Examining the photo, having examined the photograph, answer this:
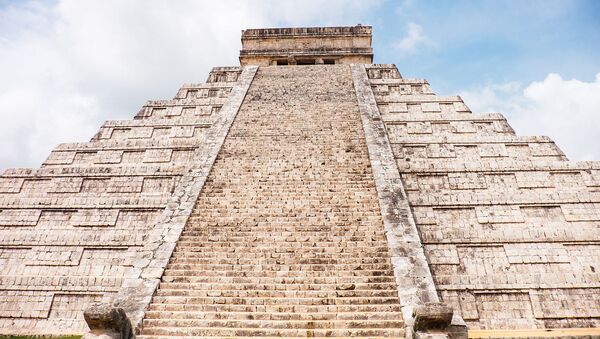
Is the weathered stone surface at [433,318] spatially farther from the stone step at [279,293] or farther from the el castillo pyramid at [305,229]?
the stone step at [279,293]

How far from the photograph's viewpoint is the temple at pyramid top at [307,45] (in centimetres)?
1761

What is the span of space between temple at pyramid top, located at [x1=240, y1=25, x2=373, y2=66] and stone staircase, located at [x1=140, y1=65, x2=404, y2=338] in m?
7.94

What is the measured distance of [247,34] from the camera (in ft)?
59.0

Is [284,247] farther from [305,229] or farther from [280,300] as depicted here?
[280,300]

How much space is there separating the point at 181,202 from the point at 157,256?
58.5 inches

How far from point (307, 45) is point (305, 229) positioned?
42.3ft

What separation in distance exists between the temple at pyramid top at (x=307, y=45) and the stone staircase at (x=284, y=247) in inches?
313

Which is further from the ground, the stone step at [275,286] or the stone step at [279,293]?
the stone step at [275,286]

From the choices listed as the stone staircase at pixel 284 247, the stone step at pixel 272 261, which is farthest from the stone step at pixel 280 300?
the stone step at pixel 272 261

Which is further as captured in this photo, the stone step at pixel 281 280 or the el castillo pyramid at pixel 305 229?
the stone step at pixel 281 280

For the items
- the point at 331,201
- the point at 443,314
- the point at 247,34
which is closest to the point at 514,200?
the point at 331,201

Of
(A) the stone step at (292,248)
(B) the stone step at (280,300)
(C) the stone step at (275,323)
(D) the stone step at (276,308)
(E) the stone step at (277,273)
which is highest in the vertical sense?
(A) the stone step at (292,248)

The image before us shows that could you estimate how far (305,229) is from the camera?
6.75m

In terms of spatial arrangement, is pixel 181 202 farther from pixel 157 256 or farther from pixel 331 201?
pixel 331 201
